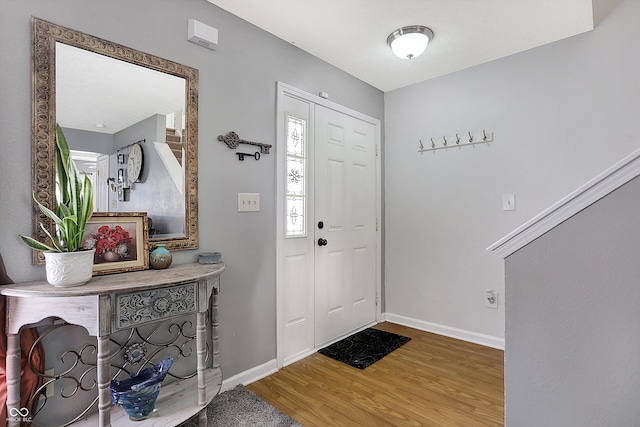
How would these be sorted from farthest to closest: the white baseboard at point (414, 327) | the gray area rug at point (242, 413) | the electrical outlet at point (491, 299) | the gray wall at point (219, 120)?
the electrical outlet at point (491, 299)
the white baseboard at point (414, 327)
the gray area rug at point (242, 413)
the gray wall at point (219, 120)

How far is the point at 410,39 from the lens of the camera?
7.58 ft

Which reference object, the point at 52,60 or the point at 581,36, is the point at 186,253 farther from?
the point at 581,36

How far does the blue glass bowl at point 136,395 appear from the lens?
57.8 inches

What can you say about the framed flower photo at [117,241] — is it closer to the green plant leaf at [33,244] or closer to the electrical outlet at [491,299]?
the green plant leaf at [33,244]

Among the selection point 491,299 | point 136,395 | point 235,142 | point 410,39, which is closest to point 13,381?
point 136,395

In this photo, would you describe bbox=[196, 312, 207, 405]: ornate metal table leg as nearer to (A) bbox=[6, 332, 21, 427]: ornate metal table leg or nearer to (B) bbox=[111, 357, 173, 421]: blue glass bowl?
(B) bbox=[111, 357, 173, 421]: blue glass bowl

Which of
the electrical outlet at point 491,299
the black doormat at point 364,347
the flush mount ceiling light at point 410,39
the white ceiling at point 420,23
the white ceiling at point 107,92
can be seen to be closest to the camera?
the white ceiling at point 107,92

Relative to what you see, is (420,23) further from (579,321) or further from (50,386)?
(50,386)

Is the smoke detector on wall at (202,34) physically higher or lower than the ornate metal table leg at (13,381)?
higher

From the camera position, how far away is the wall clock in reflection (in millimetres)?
1695

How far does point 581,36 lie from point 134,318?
338 cm

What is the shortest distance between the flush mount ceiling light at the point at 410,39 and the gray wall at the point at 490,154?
2.84 ft

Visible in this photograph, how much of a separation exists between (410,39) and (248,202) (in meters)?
1.61

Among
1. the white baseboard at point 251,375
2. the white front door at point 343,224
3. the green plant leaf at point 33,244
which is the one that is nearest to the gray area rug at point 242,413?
the white baseboard at point 251,375
